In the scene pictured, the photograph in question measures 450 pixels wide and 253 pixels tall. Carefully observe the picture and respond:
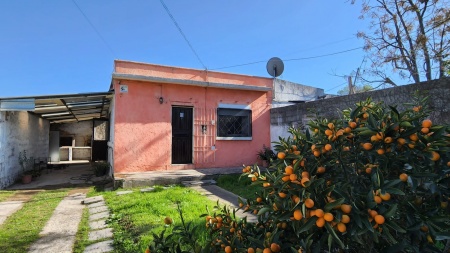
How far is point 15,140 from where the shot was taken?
9.26 m

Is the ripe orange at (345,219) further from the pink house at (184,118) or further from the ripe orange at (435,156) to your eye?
the pink house at (184,118)

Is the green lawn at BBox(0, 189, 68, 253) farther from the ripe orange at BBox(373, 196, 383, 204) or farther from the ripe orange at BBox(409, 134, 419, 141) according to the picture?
the ripe orange at BBox(409, 134, 419, 141)

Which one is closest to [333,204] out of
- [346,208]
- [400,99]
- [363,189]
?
[346,208]

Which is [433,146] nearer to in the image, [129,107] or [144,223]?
[144,223]

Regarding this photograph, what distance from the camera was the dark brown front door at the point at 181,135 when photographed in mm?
9172

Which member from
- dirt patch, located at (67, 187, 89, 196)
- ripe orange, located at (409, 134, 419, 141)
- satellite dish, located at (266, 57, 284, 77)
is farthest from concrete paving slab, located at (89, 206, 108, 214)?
satellite dish, located at (266, 57, 284, 77)

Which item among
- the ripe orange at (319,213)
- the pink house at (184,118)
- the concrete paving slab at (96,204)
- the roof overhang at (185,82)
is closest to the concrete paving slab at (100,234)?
the concrete paving slab at (96,204)

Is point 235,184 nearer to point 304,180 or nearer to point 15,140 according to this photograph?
point 304,180

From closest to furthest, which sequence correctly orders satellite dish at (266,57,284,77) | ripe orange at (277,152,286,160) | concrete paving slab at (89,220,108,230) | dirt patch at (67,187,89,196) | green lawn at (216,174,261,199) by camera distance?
1. ripe orange at (277,152,286,160)
2. concrete paving slab at (89,220,108,230)
3. green lawn at (216,174,261,199)
4. dirt patch at (67,187,89,196)
5. satellite dish at (266,57,284,77)

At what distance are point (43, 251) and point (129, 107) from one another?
5.49m

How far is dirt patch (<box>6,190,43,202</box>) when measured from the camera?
6.66m

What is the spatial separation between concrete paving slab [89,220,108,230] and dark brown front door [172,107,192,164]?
4565 millimetres

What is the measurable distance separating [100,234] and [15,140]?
7785 millimetres

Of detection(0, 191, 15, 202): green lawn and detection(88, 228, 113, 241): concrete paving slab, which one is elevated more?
detection(0, 191, 15, 202): green lawn
